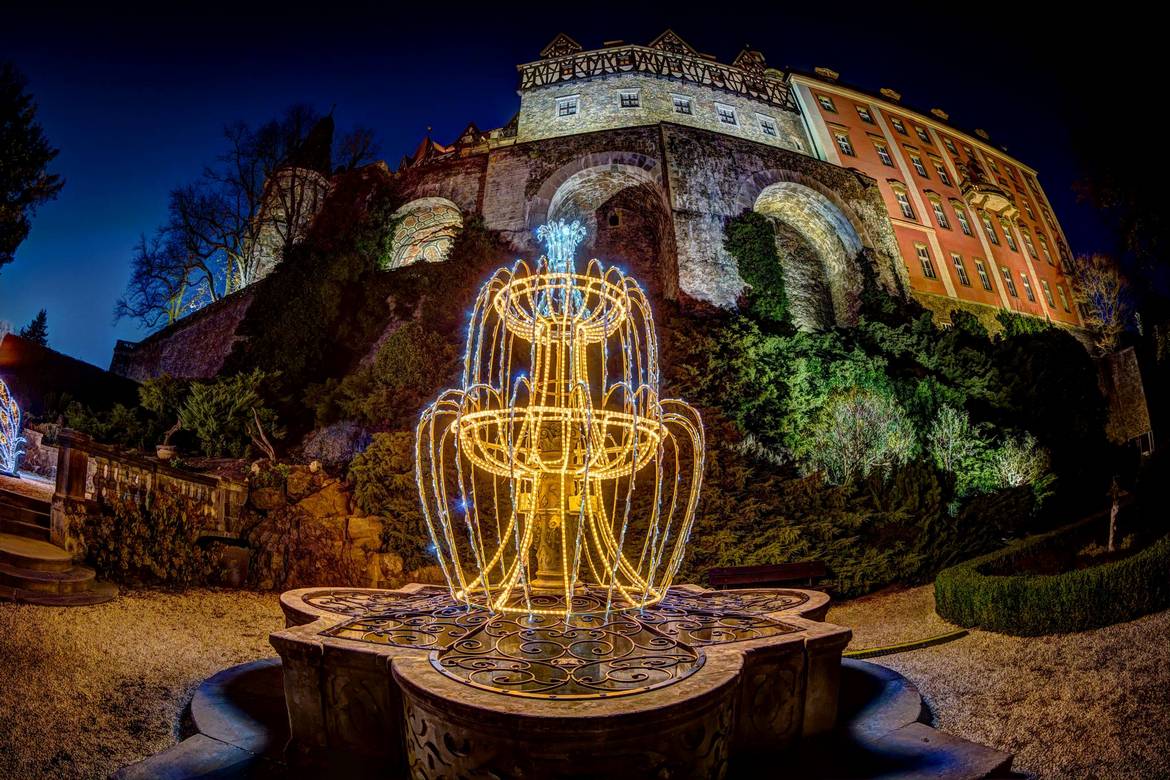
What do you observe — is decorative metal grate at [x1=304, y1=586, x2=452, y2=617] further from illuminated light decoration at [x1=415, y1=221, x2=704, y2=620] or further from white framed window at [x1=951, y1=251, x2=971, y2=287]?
white framed window at [x1=951, y1=251, x2=971, y2=287]

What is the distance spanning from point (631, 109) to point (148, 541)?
2036 centimetres

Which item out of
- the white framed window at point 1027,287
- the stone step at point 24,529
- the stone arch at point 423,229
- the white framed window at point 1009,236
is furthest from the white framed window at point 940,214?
the stone step at point 24,529

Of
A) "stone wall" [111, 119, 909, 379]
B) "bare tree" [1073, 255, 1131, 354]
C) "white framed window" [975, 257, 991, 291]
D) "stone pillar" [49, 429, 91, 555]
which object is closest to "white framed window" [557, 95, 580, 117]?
"stone wall" [111, 119, 909, 379]

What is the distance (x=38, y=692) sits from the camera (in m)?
3.70

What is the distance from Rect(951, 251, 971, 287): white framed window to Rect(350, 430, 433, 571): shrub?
23.9 metres

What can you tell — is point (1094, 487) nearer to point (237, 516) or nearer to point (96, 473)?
point (237, 516)

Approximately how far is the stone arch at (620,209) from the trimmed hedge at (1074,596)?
40.7ft

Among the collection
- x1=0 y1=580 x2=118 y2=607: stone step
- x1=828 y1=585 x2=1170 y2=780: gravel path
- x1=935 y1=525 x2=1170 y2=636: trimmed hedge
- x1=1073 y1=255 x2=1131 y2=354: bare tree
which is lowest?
x1=828 y1=585 x2=1170 y2=780: gravel path

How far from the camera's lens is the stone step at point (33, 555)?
573 centimetres

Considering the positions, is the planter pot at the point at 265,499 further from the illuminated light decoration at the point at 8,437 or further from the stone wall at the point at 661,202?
A: the stone wall at the point at 661,202

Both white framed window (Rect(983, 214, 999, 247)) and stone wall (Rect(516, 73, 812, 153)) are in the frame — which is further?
white framed window (Rect(983, 214, 999, 247))

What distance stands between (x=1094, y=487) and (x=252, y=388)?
20.9 metres

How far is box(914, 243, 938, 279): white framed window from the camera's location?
22.3 meters

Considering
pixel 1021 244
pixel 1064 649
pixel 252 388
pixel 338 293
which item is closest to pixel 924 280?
pixel 1021 244
